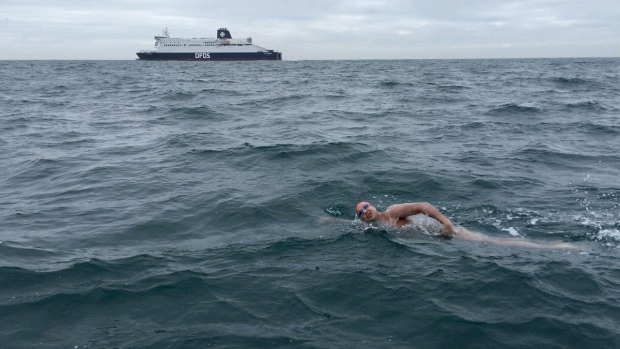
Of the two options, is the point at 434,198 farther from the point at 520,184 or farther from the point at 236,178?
the point at 236,178

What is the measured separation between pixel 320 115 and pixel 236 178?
1021 cm

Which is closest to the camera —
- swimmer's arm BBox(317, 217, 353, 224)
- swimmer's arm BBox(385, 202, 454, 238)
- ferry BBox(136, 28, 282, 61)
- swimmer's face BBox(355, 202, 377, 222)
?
swimmer's arm BBox(385, 202, 454, 238)

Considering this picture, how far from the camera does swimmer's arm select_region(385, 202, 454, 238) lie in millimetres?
7598

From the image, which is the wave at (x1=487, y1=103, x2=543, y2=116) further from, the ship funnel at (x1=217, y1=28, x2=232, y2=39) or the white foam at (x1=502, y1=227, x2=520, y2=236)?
the ship funnel at (x1=217, y1=28, x2=232, y2=39)

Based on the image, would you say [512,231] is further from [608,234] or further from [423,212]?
[423,212]

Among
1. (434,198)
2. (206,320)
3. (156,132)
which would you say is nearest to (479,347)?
(206,320)

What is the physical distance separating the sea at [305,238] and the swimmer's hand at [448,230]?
0.11m

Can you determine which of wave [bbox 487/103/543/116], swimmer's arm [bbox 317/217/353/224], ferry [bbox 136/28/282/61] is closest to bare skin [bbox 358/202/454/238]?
swimmer's arm [bbox 317/217/353/224]

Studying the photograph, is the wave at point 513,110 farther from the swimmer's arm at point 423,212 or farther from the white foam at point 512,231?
the swimmer's arm at point 423,212

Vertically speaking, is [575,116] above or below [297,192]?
above

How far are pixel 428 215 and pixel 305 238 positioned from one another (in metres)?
2.06

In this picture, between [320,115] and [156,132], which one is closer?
[156,132]

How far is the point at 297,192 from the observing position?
10328 millimetres

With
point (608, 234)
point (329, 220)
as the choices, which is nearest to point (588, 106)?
point (608, 234)
